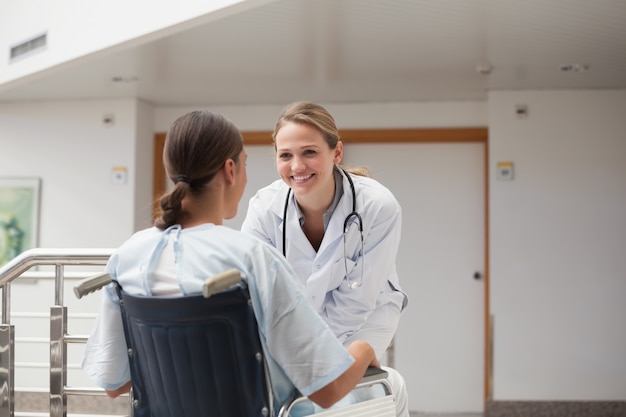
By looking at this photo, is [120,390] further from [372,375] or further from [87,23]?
[87,23]

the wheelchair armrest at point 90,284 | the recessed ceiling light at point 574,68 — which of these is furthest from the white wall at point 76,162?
the wheelchair armrest at point 90,284

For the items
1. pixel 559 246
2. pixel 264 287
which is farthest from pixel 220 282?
pixel 559 246

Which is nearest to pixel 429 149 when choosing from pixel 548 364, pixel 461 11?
pixel 548 364

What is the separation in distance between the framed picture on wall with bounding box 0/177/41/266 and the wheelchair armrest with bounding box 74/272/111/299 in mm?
6729

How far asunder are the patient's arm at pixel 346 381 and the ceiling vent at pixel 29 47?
4.93 metres

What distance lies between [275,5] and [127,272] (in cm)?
326

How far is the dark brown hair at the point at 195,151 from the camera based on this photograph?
1896mm

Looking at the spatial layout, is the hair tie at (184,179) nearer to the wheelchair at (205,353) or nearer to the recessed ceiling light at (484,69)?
the wheelchair at (205,353)

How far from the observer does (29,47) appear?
6.49 meters

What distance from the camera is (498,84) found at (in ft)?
24.4

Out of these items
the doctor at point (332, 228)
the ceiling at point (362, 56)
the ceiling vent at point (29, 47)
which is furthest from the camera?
the ceiling vent at point (29, 47)

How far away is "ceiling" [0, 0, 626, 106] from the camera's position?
16.9ft

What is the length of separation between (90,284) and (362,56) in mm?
4523

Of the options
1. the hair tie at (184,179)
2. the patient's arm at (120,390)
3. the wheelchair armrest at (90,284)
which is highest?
the hair tie at (184,179)
